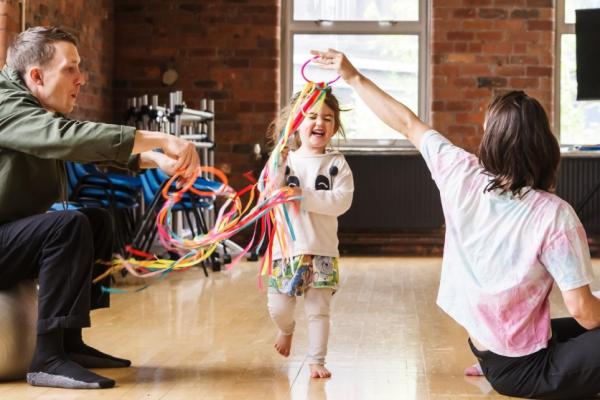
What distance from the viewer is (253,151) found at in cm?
830

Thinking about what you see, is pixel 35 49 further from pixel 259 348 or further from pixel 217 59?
pixel 217 59

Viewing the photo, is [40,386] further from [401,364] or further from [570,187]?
[570,187]

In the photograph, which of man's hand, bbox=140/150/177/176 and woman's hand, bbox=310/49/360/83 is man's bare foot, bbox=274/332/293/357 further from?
woman's hand, bbox=310/49/360/83

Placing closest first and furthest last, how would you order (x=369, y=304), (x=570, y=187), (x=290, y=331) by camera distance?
(x=290, y=331) → (x=369, y=304) → (x=570, y=187)

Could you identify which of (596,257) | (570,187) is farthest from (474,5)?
(596,257)

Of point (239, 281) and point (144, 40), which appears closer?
point (239, 281)

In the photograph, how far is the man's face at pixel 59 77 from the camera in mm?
3084

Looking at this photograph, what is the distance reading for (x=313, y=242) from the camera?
10.6ft

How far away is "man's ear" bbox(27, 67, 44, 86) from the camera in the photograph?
3.09 m

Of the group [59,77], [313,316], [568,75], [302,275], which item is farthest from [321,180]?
[568,75]

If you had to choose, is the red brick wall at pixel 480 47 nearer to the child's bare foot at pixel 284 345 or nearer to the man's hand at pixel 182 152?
the child's bare foot at pixel 284 345

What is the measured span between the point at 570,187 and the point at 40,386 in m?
5.97

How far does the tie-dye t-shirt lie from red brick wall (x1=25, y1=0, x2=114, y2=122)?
4.22 metres

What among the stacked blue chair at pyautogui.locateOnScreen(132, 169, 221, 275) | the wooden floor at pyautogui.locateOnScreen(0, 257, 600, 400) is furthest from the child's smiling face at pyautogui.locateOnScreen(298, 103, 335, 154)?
the stacked blue chair at pyautogui.locateOnScreen(132, 169, 221, 275)
